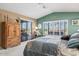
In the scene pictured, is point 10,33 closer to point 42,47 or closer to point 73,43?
point 42,47

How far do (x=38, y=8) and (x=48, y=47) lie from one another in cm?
55

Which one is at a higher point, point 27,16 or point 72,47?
point 27,16

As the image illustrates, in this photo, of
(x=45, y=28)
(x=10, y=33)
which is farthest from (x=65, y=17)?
(x=10, y=33)

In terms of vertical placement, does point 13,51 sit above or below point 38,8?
below

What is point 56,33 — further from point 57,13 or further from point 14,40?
point 14,40

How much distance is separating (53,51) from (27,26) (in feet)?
1.67

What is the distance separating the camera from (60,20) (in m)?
1.72

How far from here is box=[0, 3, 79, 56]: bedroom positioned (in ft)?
5.35

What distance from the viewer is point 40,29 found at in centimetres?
177

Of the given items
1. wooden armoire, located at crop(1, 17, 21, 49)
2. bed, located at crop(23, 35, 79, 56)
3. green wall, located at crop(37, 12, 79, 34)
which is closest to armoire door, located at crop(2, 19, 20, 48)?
wooden armoire, located at crop(1, 17, 21, 49)

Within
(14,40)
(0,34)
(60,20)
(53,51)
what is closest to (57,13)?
(60,20)

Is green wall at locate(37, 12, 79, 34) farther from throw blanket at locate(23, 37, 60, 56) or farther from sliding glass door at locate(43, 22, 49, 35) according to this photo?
throw blanket at locate(23, 37, 60, 56)

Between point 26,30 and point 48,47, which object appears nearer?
point 48,47

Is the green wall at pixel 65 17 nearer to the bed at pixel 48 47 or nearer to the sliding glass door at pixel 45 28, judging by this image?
the sliding glass door at pixel 45 28
